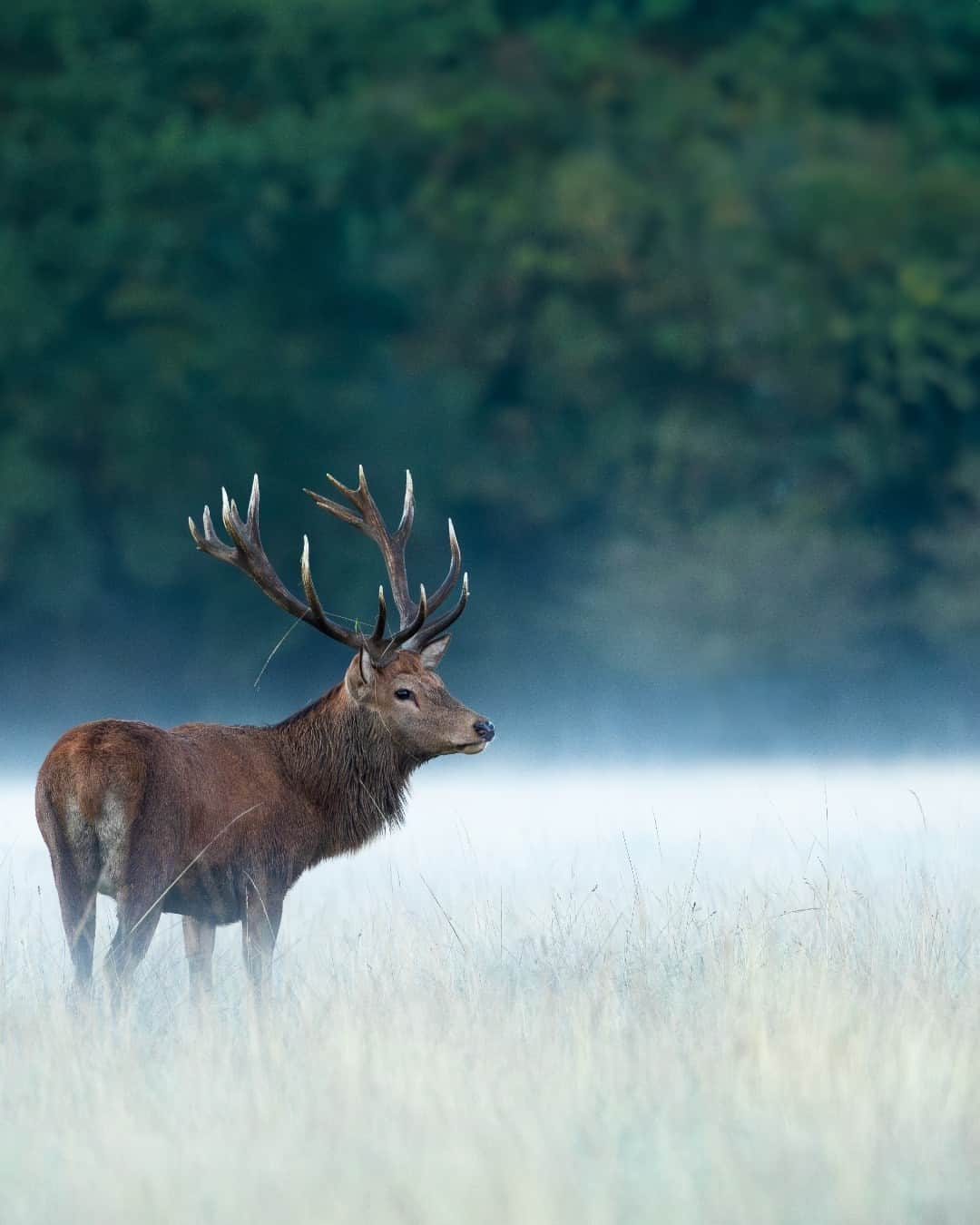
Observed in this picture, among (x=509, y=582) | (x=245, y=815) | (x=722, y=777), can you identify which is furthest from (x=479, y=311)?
(x=245, y=815)

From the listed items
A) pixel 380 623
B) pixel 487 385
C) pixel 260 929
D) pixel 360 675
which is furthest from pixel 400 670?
pixel 487 385

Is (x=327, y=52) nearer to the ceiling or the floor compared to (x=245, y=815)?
nearer to the ceiling

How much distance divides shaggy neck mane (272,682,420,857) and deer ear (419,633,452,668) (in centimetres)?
26

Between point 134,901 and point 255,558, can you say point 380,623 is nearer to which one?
point 255,558

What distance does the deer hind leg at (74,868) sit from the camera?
15.3 ft

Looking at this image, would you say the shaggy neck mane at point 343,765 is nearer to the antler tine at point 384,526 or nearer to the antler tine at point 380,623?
the antler tine at point 380,623

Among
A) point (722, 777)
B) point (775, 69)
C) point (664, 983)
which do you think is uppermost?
point (775, 69)

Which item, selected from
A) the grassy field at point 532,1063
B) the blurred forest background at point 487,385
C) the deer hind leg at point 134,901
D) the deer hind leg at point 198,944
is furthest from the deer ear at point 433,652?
the blurred forest background at point 487,385

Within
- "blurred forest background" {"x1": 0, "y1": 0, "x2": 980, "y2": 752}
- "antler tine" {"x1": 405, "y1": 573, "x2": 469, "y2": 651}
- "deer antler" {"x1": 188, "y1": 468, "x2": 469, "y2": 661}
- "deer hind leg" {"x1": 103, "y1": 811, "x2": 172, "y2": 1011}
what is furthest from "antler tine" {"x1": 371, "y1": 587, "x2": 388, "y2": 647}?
"blurred forest background" {"x1": 0, "y1": 0, "x2": 980, "y2": 752}

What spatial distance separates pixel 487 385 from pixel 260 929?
43.2 ft

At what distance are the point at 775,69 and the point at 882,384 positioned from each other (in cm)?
410

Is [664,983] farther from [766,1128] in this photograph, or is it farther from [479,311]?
[479,311]

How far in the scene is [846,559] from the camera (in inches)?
680

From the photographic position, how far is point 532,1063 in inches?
148
